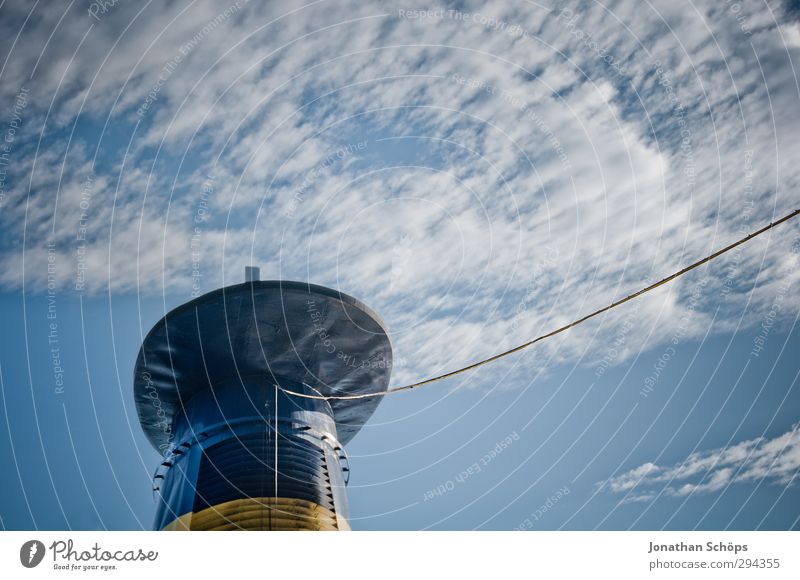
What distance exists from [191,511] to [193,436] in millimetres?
2848

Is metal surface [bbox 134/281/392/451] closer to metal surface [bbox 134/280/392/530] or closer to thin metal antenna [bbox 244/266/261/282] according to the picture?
metal surface [bbox 134/280/392/530]

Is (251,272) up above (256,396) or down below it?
above

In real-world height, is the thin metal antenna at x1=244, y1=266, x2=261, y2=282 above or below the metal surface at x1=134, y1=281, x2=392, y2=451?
above

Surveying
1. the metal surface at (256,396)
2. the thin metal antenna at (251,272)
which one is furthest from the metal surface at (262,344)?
the thin metal antenna at (251,272)

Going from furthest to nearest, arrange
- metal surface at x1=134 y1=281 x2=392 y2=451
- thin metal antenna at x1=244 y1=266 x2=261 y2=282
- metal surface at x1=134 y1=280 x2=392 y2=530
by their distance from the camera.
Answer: thin metal antenna at x1=244 y1=266 x2=261 y2=282 → metal surface at x1=134 y1=281 x2=392 y2=451 → metal surface at x1=134 y1=280 x2=392 y2=530

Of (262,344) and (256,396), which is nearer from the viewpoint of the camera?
(256,396)

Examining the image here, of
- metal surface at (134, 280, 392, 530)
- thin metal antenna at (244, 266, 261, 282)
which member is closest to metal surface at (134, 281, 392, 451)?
metal surface at (134, 280, 392, 530)

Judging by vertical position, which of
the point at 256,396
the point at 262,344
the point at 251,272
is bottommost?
the point at 256,396

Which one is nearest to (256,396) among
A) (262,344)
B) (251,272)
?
(262,344)

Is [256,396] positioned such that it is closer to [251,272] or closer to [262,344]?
[262,344]

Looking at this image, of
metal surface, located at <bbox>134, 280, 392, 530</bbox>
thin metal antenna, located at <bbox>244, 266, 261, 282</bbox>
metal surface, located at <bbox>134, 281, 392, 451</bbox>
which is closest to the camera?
metal surface, located at <bbox>134, 280, 392, 530</bbox>
